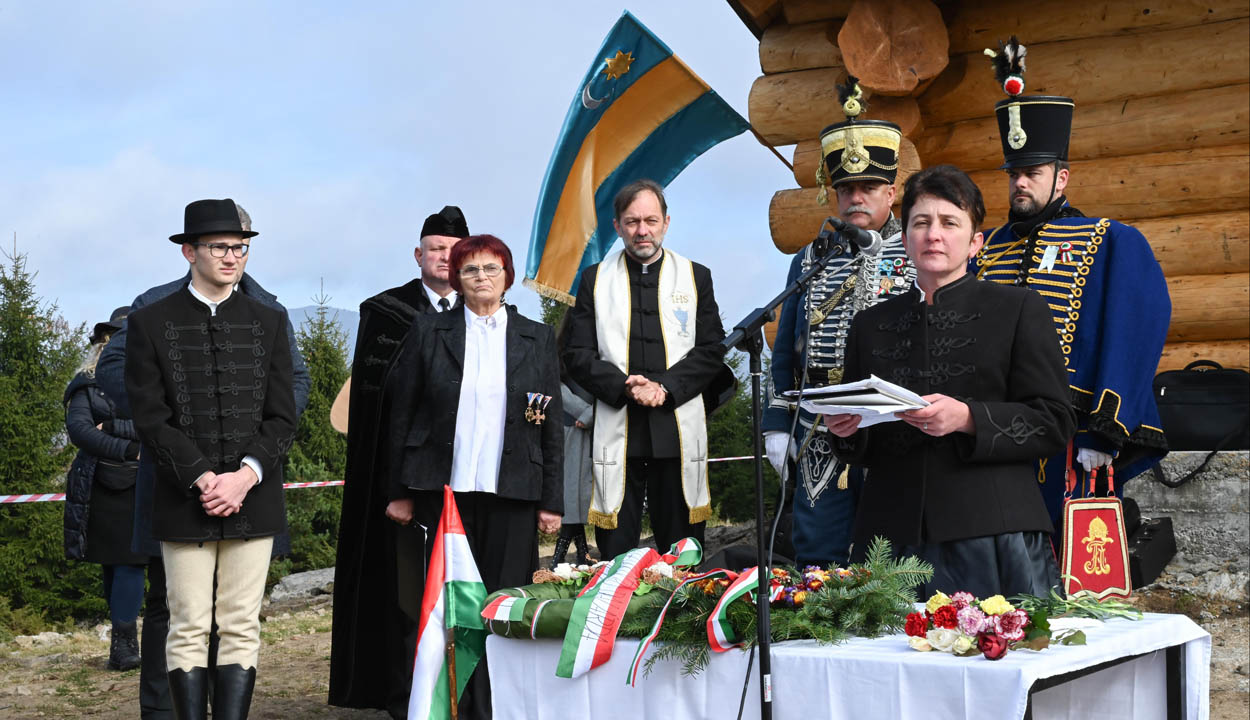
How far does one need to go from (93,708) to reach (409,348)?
97.0 inches

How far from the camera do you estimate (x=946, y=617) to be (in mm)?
2650

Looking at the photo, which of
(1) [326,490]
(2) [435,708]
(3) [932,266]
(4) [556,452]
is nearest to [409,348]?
(4) [556,452]

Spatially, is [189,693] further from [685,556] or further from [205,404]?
[685,556]

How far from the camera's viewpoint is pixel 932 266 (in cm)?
332

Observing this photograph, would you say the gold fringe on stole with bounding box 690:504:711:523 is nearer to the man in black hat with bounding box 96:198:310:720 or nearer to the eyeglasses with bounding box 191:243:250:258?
the man in black hat with bounding box 96:198:310:720

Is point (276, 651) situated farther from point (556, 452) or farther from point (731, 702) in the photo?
point (731, 702)

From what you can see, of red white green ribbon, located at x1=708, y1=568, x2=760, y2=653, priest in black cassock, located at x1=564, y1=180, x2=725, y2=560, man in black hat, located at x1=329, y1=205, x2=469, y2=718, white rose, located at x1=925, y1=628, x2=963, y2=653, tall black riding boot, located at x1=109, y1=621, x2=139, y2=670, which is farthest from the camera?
tall black riding boot, located at x1=109, y1=621, x2=139, y2=670

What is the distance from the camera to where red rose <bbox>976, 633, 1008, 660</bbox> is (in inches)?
99.4

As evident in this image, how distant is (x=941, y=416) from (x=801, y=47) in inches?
195

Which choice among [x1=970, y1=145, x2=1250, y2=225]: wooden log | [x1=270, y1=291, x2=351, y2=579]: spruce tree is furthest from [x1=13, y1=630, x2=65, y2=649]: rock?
[x1=970, y1=145, x2=1250, y2=225]: wooden log

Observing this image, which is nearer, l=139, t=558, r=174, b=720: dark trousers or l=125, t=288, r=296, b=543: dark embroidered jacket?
l=125, t=288, r=296, b=543: dark embroidered jacket

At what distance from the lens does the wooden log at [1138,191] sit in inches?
275

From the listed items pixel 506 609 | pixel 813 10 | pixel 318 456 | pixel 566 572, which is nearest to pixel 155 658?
pixel 566 572

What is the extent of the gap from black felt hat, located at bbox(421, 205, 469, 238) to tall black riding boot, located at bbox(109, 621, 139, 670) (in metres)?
3.05
